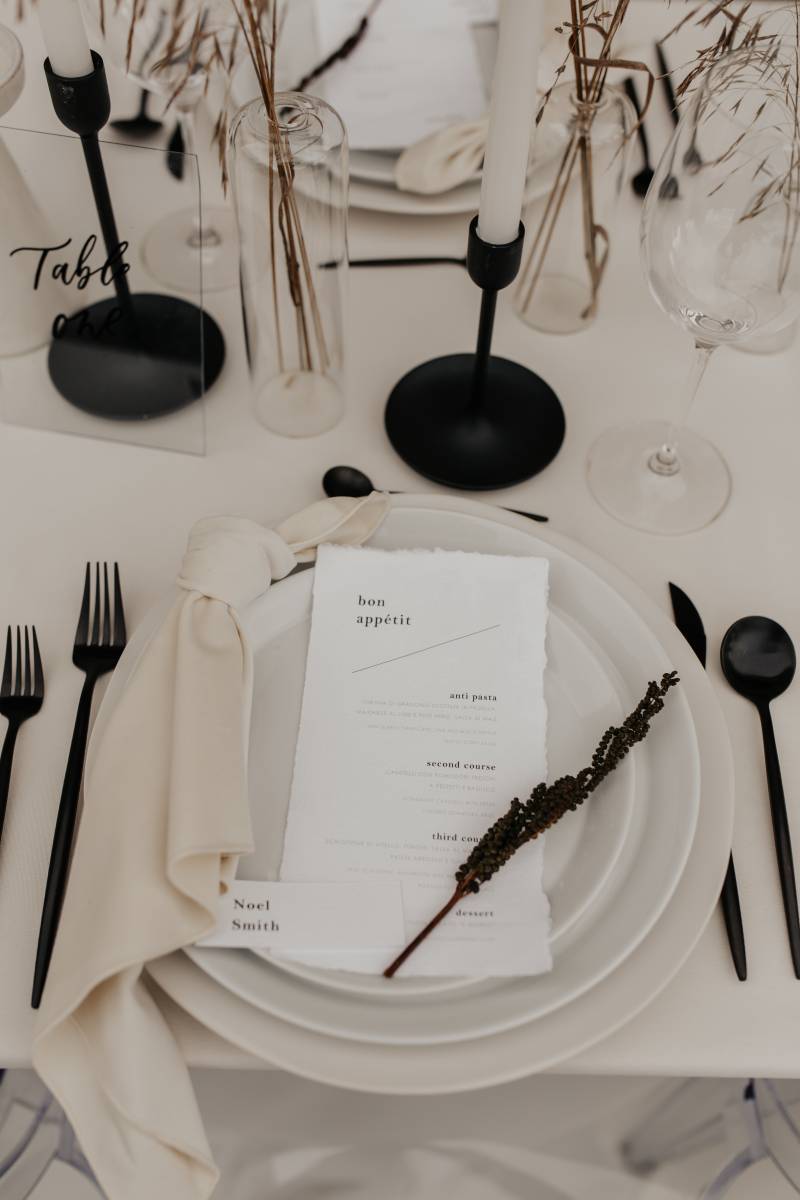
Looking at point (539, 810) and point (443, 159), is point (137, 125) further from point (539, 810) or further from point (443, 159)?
point (539, 810)

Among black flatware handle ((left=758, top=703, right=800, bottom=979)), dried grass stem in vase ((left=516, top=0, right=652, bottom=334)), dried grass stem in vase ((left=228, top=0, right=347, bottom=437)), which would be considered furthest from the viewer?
dried grass stem in vase ((left=516, top=0, right=652, bottom=334))

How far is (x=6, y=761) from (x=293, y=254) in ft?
1.48

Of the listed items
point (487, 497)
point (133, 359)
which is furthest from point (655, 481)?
point (133, 359)

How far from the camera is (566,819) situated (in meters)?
0.65

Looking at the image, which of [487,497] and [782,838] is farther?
[487,497]

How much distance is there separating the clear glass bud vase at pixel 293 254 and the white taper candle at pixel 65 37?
0.38 feet

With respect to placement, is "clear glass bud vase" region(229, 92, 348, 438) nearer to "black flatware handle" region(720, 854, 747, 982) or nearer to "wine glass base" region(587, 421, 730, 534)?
"wine glass base" region(587, 421, 730, 534)

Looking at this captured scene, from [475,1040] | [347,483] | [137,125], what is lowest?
[475,1040]

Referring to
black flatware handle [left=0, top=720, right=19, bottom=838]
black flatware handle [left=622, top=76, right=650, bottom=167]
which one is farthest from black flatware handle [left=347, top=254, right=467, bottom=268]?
black flatware handle [left=0, top=720, right=19, bottom=838]

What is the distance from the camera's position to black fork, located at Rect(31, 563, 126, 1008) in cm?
60

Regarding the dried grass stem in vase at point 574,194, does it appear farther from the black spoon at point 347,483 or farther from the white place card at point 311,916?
the white place card at point 311,916

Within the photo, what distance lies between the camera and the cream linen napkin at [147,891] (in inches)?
21.0

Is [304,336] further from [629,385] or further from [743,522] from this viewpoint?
[743,522]

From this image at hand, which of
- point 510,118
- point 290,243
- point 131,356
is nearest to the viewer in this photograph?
point 510,118
